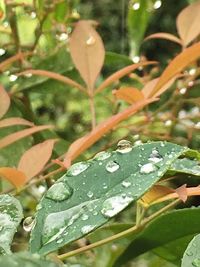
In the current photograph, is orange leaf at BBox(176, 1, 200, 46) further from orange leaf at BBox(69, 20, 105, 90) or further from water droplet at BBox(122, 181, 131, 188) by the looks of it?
water droplet at BBox(122, 181, 131, 188)

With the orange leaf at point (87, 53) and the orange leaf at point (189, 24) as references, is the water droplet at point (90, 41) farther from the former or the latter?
the orange leaf at point (189, 24)

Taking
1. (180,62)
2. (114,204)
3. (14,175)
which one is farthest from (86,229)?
(180,62)

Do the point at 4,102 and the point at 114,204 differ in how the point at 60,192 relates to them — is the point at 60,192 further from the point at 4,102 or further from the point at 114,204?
the point at 4,102

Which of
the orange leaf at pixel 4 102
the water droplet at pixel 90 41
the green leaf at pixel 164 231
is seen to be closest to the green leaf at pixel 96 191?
the green leaf at pixel 164 231

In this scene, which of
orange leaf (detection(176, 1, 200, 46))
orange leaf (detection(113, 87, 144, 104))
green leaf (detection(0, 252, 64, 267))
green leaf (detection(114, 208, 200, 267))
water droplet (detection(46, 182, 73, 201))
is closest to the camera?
green leaf (detection(0, 252, 64, 267))

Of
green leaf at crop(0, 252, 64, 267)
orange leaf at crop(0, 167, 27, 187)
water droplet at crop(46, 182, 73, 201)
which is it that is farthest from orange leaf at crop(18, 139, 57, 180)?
green leaf at crop(0, 252, 64, 267)

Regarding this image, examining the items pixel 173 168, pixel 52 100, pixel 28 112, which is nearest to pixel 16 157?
pixel 28 112

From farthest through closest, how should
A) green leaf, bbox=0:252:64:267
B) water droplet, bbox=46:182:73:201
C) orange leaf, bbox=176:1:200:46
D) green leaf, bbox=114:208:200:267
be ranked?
orange leaf, bbox=176:1:200:46, green leaf, bbox=114:208:200:267, water droplet, bbox=46:182:73:201, green leaf, bbox=0:252:64:267
